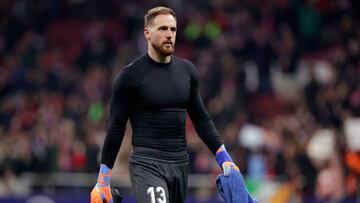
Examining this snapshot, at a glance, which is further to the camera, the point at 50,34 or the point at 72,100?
the point at 50,34

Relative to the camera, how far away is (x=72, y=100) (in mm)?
17922

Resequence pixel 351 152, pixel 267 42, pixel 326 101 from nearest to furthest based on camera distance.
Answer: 1. pixel 351 152
2. pixel 326 101
3. pixel 267 42

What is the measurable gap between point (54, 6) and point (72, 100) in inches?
160

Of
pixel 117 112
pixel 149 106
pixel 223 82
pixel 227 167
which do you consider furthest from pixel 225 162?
pixel 223 82

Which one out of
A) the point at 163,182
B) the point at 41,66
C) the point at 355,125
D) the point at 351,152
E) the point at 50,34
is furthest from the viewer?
the point at 50,34

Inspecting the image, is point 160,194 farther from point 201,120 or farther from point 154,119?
point 201,120

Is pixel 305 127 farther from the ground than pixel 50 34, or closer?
closer

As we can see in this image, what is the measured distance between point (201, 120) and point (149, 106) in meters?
0.50

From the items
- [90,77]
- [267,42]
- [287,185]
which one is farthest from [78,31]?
[287,185]

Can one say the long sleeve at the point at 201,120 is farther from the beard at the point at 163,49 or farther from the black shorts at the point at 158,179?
the beard at the point at 163,49

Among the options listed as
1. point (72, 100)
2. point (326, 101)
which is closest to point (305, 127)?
point (326, 101)

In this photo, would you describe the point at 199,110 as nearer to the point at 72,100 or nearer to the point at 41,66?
the point at 72,100

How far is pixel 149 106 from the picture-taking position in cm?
751

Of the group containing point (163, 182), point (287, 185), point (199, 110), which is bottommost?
point (287, 185)
